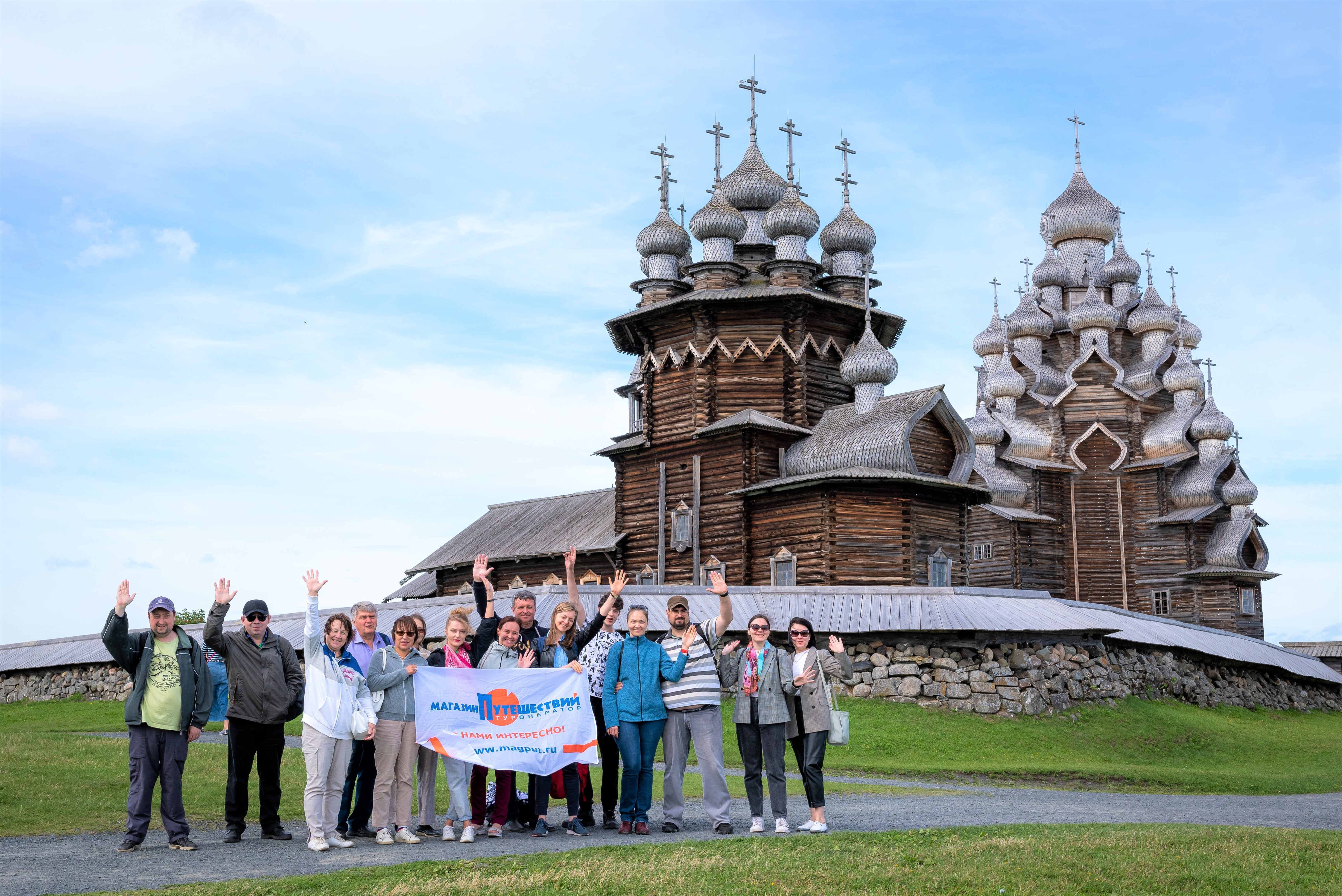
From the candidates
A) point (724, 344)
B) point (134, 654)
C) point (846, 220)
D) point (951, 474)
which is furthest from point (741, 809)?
point (846, 220)

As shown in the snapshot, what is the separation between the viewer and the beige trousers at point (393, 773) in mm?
10094

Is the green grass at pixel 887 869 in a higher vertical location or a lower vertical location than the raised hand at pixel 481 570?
lower

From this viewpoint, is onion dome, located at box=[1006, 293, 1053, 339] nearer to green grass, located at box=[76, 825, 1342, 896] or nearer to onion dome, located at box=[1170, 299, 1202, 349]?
onion dome, located at box=[1170, 299, 1202, 349]

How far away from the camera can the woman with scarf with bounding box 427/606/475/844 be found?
1009 cm

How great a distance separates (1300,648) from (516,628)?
49.8 m

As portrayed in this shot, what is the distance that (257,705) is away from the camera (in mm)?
9938

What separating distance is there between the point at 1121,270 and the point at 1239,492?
11.7 meters

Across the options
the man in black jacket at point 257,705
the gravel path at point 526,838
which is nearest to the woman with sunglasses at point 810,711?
the gravel path at point 526,838

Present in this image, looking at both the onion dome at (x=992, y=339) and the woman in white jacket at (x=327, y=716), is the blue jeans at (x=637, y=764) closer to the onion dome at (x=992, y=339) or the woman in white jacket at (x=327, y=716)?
the woman in white jacket at (x=327, y=716)

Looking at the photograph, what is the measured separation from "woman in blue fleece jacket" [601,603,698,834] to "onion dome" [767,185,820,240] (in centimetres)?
2479

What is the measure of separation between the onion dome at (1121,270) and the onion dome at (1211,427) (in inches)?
315

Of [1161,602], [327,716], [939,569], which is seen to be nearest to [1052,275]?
[1161,602]

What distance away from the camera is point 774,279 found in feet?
112

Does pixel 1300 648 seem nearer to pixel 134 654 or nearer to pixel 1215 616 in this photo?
pixel 1215 616
